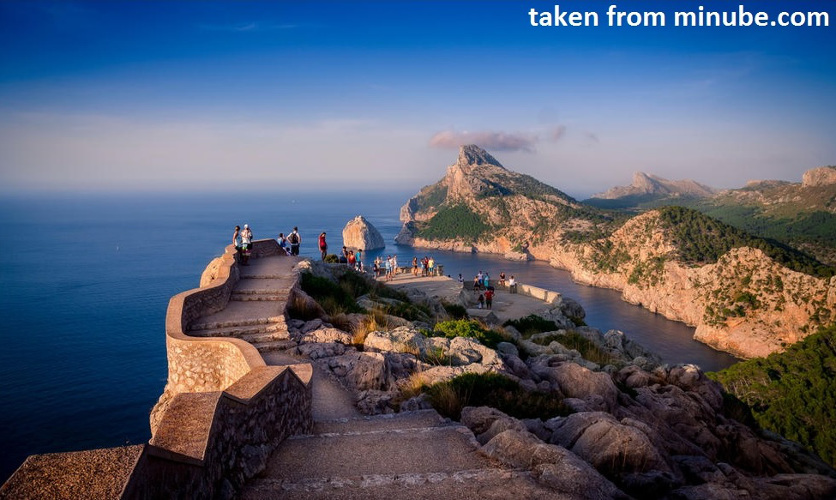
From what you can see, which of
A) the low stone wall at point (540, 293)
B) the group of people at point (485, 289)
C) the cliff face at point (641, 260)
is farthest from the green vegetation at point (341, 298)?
the cliff face at point (641, 260)

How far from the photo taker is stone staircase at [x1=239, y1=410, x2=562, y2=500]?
178 inches

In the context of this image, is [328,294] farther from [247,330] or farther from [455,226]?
[455,226]

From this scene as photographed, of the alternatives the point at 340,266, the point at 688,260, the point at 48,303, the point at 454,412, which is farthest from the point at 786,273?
the point at 48,303

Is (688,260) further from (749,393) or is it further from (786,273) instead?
(749,393)

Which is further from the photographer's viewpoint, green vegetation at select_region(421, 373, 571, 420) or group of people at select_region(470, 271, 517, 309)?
group of people at select_region(470, 271, 517, 309)

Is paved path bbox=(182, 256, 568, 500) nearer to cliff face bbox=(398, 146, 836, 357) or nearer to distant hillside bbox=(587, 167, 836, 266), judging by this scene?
cliff face bbox=(398, 146, 836, 357)

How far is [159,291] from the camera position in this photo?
6338cm

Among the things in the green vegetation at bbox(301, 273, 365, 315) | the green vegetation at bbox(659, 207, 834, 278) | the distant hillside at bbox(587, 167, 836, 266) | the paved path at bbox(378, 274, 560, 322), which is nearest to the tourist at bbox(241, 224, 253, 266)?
the green vegetation at bbox(301, 273, 365, 315)

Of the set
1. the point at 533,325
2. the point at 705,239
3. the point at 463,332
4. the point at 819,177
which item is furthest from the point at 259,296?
the point at 819,177

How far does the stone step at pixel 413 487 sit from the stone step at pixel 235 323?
719cm

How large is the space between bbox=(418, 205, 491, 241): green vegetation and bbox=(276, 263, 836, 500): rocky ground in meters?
128

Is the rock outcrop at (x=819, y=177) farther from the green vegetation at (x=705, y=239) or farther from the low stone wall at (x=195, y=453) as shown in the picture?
the low stone wall at (x=195, y=453)

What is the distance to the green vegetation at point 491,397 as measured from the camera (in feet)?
24.6

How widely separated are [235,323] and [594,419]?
8.83 metres
